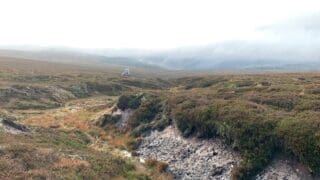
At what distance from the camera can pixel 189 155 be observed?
41438 millimetres

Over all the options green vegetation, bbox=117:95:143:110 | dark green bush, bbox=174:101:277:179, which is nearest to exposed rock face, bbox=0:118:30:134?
green vegetation, bbox=117:95:143:110

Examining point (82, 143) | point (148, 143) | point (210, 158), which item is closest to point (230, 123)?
point (210, 158)

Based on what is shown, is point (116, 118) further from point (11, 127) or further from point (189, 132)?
point (189, 132)

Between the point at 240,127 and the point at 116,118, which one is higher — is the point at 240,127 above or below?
above

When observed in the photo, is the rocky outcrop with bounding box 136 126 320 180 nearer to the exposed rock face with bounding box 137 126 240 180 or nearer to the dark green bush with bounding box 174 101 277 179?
the exposed rock face with bounding box 137 126 240 180

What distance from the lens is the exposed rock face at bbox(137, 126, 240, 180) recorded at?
3805cm

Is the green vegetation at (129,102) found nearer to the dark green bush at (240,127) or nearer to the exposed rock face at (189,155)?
the exposed rock face at (189,155)

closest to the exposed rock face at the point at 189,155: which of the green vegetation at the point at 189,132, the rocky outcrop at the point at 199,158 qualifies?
the rocky outcrop at the point at 199,158

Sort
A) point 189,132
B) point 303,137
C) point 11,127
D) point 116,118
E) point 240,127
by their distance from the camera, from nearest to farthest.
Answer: point 303,137, point 240,127, point 189,132, point 11,127, point 116,118

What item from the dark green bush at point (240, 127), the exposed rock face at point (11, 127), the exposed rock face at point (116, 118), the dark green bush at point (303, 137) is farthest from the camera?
the exposed rock face at point (116, 118)

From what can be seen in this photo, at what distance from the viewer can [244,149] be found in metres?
37.8

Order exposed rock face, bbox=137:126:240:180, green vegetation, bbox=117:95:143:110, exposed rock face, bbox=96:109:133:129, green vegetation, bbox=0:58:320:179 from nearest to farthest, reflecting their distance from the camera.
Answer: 1. green vegetation, bbox=0:58:320:179
2. exposed rock face, bbox=137:126:240:180
3. exposed rock face, bbox=96:109:133:129
4. green vegetation, bbox=117:95:143:110

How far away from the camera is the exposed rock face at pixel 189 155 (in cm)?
3805

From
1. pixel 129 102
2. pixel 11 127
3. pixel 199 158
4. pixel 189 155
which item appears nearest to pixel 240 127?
pixel 199 158
